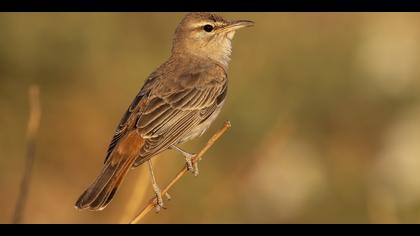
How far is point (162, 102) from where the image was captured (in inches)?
241

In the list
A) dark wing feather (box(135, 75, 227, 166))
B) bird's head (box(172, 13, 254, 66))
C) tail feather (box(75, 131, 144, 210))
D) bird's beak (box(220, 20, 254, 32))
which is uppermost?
bird's beak (box(220, 20, 254, 32))

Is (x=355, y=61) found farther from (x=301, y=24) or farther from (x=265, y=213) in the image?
(x=265, y=213)

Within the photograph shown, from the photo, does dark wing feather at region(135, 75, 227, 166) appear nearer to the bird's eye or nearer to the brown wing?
the brown wing

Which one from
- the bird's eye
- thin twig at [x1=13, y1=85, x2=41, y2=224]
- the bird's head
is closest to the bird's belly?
the bird's head

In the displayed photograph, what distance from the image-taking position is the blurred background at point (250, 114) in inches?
340

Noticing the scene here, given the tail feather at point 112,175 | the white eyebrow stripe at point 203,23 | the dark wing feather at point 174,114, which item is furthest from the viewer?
the white eyebrow stripe at point 203,23

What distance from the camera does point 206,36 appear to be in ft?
22.5

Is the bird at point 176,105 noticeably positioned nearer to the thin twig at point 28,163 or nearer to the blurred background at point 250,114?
the thin twig at point 28,163

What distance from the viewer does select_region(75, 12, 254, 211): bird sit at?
545 centimetres

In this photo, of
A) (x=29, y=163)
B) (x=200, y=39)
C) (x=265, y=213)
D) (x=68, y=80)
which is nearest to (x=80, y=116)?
(x=68, y=80)

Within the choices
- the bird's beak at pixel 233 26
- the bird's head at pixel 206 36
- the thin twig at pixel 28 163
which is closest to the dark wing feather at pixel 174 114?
the bird's head at pixel 206 36

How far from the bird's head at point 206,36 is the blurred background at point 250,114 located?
5.06ft

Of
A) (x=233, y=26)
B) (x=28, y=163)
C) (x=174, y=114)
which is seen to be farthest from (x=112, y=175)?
(x=233, y=26)

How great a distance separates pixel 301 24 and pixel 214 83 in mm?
5395
